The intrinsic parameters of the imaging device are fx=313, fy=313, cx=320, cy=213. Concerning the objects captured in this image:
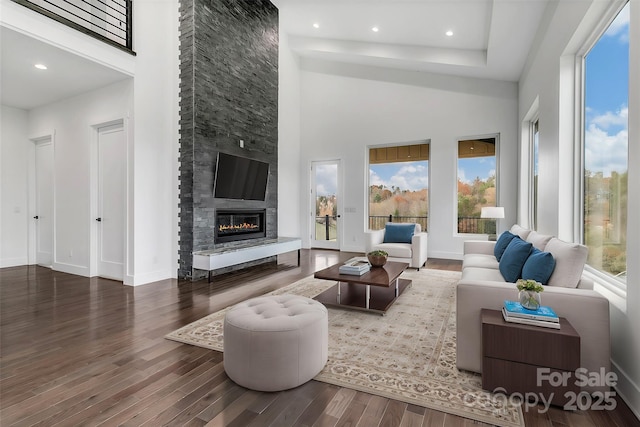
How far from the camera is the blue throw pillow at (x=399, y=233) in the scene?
18.7 feet

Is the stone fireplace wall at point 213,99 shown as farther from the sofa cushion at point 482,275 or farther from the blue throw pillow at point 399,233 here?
the sofa cushion at point 482,275

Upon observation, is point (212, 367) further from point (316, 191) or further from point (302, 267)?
point (316, 191)

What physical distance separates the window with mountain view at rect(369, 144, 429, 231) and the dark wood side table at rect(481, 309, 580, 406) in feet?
17.9

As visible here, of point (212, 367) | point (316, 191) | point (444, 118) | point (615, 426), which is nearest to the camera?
point (615, 426)

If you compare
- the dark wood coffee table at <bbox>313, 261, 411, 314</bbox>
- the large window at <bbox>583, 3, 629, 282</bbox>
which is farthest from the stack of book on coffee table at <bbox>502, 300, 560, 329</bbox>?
the dark wood coffee table at <bbox>313, 261, 411, 314</bbox>

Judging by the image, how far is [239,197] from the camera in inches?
215

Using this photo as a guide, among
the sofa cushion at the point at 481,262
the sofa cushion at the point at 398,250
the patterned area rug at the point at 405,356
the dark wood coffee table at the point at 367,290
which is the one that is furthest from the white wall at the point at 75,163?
the sofa cushion at the point at 481,262

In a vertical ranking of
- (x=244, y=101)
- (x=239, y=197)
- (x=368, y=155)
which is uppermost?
(x=244, y=101)

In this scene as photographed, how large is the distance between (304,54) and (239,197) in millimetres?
4373

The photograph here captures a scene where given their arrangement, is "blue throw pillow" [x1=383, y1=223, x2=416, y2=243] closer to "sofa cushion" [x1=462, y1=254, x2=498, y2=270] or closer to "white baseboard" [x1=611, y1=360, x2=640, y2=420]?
"sofa cushion" [x1=462, y1=254, x2=498, y2=270]

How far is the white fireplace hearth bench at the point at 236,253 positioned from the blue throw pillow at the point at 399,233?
1.86m

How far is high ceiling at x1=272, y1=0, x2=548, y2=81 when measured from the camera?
4.55 meters

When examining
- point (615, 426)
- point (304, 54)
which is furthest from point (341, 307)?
point (304, 54)

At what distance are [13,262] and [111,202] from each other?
2771mm
